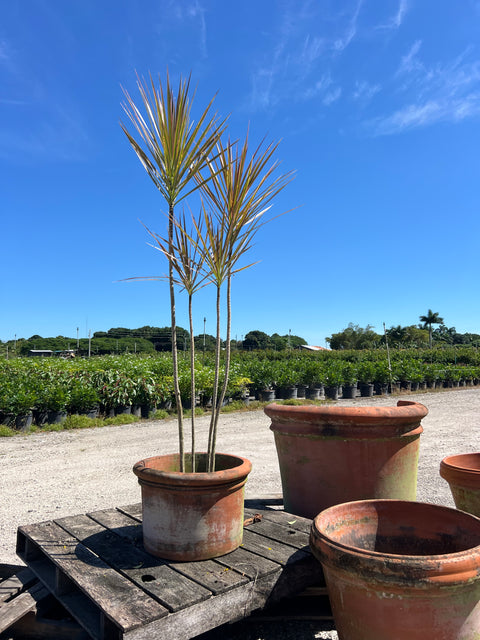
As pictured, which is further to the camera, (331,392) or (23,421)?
(331,392)

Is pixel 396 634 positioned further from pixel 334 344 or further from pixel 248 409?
pixel 334 344

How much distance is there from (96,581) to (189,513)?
421 mm

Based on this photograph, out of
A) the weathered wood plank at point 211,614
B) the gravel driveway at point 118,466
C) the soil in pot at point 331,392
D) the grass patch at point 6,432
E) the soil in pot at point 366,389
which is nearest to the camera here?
the weathered wood plank at point 211,614

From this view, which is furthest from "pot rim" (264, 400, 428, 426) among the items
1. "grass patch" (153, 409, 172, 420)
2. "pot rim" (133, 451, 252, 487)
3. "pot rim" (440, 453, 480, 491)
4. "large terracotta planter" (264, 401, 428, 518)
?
"grass patch" (153, 409, 172, 420)

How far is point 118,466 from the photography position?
5219 millimetres

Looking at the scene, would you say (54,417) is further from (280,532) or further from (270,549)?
(270,549)

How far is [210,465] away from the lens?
2219 mm

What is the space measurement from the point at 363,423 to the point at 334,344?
1794 inches

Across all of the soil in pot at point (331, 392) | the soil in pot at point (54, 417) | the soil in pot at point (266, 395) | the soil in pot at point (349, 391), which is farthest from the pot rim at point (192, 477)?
the soil in pot at point (349, 391)

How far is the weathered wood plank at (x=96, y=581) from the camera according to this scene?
1.50m

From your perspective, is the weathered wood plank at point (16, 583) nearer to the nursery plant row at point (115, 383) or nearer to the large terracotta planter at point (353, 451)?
the large terracotta planter at point (353, 451)

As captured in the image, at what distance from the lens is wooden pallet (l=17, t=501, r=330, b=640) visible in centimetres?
154

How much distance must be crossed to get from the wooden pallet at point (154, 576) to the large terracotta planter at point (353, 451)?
222mm

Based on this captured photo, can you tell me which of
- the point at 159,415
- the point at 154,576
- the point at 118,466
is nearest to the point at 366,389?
the point at 159,415
